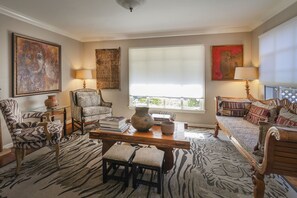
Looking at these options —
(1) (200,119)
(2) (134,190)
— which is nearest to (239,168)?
(2) (134,190)

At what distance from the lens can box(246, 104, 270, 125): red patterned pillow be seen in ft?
8.43

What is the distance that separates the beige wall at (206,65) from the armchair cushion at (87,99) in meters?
0.51

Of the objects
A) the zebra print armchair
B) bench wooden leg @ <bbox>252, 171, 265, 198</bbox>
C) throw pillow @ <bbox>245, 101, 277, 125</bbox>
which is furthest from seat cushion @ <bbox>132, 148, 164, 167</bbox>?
throw pillow @ <bbox>245, 101, 277, 125</bbox>

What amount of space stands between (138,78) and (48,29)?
8.14 ft

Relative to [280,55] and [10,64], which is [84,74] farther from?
[280,55]

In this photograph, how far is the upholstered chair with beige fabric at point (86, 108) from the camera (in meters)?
3.85

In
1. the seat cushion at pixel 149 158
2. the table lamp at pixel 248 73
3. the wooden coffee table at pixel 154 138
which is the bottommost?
the seat cushion at pixel 149 158

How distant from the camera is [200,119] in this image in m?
4.43

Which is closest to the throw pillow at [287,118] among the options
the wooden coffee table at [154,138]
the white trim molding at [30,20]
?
the wooden coffee table at [154,138]

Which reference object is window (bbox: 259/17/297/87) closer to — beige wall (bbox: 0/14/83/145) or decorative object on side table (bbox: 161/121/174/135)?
decorative object on side table (bbox: 161/121/174/135)

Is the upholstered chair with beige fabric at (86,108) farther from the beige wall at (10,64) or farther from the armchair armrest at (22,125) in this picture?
the armchair armrest at (22,125)

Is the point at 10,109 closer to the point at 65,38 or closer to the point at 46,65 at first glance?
the point at 46,65

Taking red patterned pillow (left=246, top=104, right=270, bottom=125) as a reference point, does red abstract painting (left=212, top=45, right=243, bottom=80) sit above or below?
above

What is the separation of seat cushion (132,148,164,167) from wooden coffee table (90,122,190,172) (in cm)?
10
